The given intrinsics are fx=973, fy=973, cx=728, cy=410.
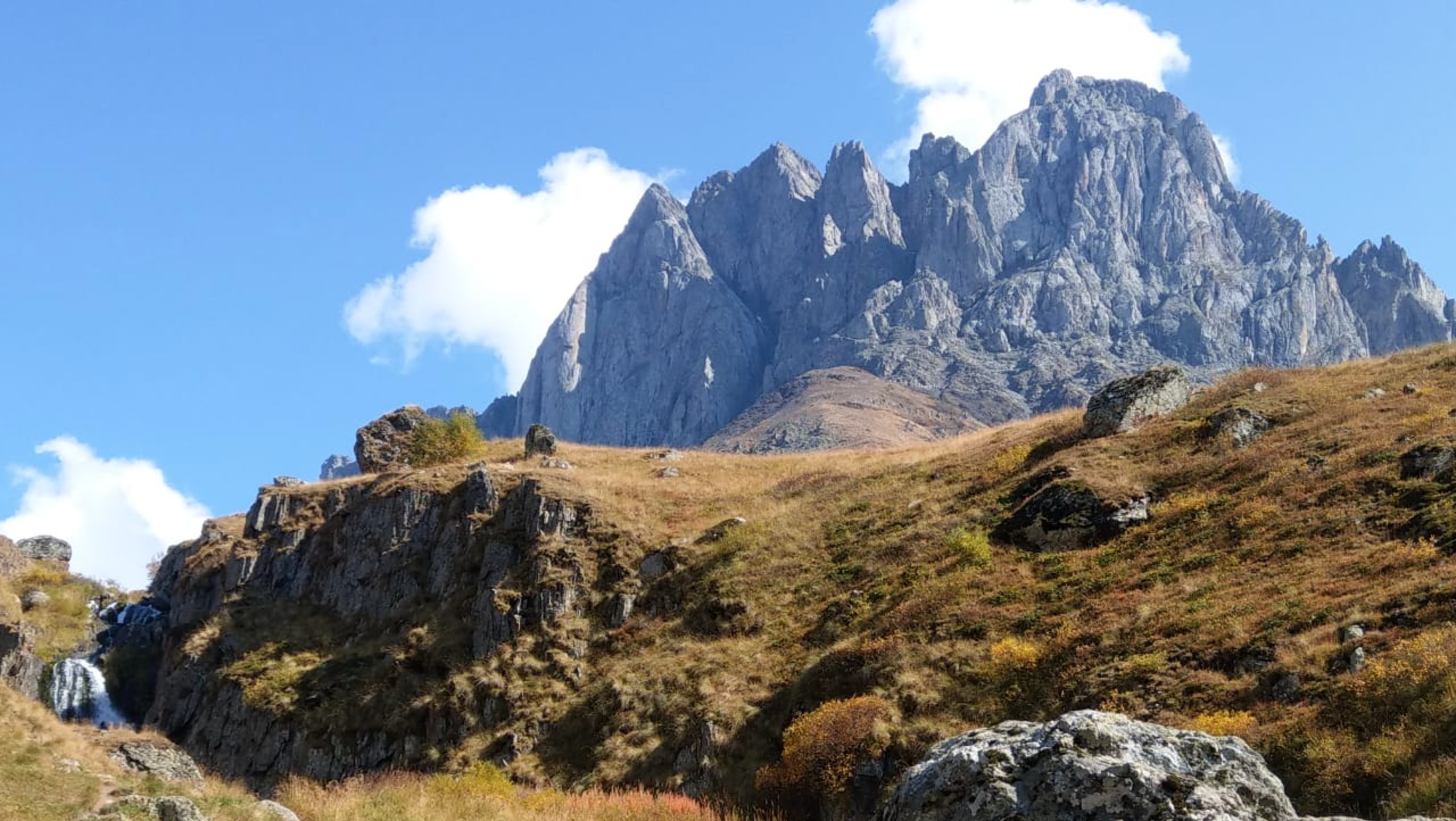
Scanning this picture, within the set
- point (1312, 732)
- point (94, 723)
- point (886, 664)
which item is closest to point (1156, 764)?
point (1312, 732)

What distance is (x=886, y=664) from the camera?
84.6ft

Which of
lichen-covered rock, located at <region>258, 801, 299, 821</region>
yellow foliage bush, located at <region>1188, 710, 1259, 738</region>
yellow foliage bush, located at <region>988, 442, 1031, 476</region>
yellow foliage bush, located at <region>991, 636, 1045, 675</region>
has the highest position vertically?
yellow foliage bush, located at <region>988, 442, 1031, 476</region>

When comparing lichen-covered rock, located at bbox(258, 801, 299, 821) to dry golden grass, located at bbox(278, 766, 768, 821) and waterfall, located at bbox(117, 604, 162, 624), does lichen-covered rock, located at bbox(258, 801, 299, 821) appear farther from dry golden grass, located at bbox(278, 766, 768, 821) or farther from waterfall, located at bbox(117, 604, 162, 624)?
waterfall, located at bbox(117, 604, 162, 624)

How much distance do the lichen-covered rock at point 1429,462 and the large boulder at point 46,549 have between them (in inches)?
3137

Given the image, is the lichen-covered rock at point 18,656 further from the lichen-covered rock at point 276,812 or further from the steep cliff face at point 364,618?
the lichen-covered rock at point 276,812

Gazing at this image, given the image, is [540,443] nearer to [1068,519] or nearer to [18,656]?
[18,656]

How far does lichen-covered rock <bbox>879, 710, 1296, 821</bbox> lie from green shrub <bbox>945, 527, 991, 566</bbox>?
21233mm

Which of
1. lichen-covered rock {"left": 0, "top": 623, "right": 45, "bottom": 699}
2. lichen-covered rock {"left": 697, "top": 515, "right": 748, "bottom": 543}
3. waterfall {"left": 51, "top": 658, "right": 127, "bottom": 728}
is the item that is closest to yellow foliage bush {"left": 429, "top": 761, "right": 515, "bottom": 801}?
lichen-covered rock {"left": 697, "top": 515, "right": 748, "bottom": 543}

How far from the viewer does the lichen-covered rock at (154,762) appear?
76.4ft

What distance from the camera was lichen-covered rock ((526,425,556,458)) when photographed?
54.9 m

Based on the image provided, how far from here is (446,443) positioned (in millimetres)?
56094

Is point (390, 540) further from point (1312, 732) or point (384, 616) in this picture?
point (1312, 732)

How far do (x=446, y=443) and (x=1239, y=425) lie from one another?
4056 cm

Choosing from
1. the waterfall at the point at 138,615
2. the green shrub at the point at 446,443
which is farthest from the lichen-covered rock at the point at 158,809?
the waterfall at the point at 138,615
